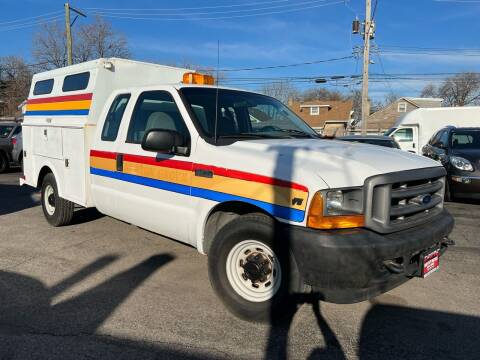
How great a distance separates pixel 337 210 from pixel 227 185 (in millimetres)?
988

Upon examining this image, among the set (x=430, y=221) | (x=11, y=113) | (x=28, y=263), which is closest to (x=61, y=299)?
(x=28, y=263)

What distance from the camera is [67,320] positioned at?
350cm

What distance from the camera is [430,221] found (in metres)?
3.62

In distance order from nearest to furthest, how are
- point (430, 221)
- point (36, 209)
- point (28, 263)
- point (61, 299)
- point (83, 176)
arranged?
point (430, 221)
point (61, 299)
point (28, 263)
point (83, 176)
point (36, 209)

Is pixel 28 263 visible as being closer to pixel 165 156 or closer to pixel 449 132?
pixel 165 156

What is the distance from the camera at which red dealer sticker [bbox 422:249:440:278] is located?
331cm

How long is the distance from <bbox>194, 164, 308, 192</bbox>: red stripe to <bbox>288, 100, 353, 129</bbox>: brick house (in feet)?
150

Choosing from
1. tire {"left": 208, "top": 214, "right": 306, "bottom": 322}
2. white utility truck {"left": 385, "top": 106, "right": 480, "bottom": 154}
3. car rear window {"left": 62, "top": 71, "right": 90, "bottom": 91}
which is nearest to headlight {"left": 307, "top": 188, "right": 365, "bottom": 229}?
tire {"left": 208, "top": 214, "right": 306, "bottom": 322}

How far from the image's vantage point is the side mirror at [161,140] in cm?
377

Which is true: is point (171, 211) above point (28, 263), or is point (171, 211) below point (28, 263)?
above

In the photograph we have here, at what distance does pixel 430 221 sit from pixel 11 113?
195ft

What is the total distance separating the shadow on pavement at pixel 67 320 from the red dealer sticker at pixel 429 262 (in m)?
1.84

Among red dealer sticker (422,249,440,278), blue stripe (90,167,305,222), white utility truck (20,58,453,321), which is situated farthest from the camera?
red dealer sticker (422,249,440,278)

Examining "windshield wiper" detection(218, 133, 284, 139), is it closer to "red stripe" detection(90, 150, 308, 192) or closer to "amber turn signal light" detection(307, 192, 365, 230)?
"red stripe" detection(90, 150, 308, 192)
